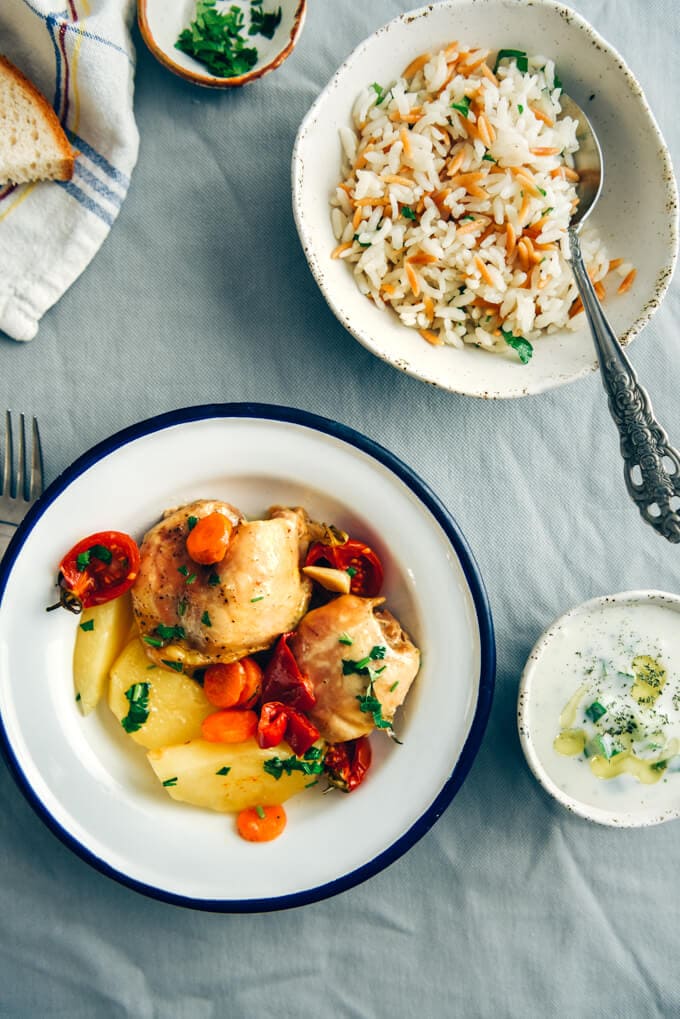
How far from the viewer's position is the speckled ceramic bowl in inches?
82.6

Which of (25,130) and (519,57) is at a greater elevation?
(519,57)

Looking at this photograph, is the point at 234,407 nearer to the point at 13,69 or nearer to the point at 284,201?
the point at 284,201

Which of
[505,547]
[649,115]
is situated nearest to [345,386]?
[505,547]

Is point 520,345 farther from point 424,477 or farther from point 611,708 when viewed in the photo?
point 611,708

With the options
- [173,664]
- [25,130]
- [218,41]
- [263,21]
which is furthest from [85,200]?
[173,664]

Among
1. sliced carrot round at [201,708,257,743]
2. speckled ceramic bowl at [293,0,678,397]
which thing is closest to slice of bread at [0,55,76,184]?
speckled ceramic bowl at [293,0,678,397]

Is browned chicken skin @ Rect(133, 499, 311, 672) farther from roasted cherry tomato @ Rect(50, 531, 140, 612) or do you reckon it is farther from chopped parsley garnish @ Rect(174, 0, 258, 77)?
chopped parsley garnish @ Rect(174, 0, 258, 77)

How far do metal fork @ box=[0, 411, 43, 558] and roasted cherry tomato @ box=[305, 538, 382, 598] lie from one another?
2.46 feet

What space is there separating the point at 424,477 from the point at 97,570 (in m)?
0.93

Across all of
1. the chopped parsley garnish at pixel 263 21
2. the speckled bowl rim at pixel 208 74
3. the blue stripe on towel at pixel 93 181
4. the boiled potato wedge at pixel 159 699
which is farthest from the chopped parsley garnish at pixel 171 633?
the chopped parsley garnish at pixel 263 21

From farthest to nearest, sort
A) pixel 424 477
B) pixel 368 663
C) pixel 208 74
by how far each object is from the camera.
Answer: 1. pixel 424 477
2. pixel 208 74
3. pixel 368 663

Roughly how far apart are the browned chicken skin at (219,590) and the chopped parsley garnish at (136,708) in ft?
0.31

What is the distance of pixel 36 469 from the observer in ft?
7.23

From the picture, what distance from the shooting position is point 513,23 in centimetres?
215
